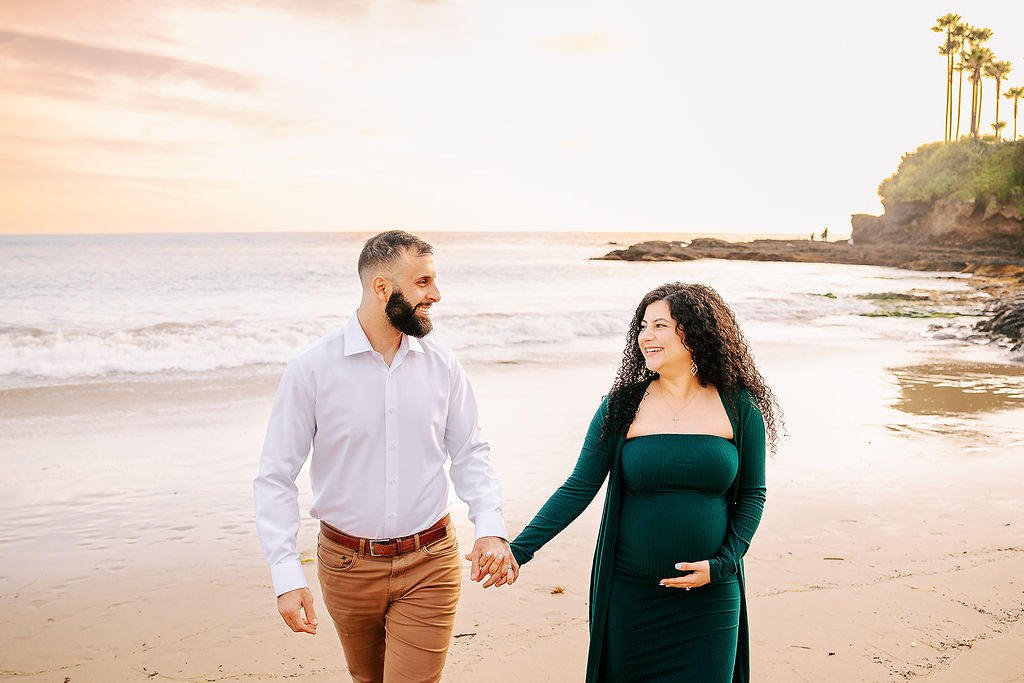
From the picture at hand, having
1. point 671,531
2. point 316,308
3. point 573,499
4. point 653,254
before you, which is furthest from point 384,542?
point 653,254

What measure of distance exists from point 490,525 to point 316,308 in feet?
81.6

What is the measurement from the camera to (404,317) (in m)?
2.67

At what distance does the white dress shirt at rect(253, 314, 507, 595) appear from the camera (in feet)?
8.51

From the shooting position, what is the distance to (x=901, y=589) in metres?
4.66

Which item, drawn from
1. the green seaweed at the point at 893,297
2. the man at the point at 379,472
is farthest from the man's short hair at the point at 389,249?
the green seaweed at the point at 893,297

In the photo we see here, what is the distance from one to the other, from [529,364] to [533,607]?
30.5ft

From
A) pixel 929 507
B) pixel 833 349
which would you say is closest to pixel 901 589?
pixel 929 507

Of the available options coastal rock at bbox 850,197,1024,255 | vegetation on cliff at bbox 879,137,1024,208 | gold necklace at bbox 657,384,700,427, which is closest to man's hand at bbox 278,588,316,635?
gold necklace at bbox 657,384,700,427

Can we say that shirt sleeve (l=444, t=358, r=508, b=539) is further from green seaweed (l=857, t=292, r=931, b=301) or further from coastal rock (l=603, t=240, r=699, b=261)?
coastal rock (l=603, t=240, r=699, b=261)

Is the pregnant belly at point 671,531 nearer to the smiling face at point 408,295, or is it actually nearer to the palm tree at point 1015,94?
the smiling face at point 408,295

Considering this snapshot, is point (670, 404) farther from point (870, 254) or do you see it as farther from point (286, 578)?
point (870, 254)

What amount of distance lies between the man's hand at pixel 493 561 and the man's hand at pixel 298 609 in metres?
0.55

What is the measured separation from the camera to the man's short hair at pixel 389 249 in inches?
105

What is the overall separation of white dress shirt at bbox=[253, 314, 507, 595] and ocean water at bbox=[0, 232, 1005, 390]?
449 inches
